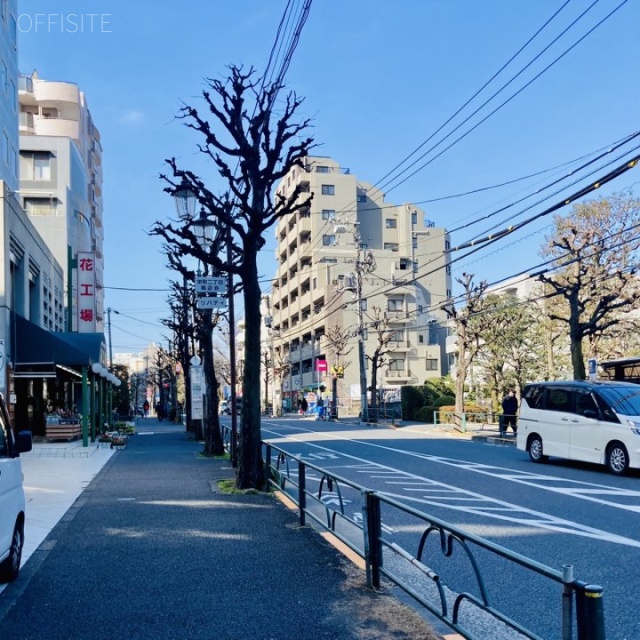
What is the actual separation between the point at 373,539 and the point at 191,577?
1785 millimetres

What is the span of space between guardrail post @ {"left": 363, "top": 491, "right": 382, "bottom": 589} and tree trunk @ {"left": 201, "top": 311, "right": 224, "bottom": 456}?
15.8 meters

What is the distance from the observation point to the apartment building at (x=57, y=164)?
4788cm

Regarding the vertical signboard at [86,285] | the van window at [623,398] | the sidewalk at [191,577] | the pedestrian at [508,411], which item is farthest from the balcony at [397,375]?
the sidewalk at [191,577]

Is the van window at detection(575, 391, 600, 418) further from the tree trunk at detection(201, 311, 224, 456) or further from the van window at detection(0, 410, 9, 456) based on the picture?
the van window at detection(0, 410, 9, 456)

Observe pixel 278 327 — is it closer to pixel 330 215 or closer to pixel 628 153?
pixel 330 215

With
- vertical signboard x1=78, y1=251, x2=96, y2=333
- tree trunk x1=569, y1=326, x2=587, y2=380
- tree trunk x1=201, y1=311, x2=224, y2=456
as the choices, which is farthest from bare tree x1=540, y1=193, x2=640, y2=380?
vertical signboard x1=78, y1=251, x2=96, y2=333

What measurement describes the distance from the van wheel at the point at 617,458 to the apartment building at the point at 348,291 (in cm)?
4111

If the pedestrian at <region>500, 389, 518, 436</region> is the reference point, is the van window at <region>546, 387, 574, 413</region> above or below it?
above

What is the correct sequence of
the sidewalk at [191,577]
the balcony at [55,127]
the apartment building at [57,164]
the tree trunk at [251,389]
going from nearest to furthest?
the sidewalk at [191,577]
the tree trunk at [251,389]
the apartment building at [57,164]
the balcony at [55,127]

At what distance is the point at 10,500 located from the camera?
247 inches

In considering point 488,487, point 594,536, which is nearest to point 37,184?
point 488,487

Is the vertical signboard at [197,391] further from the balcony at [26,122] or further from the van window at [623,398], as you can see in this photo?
the balcony at [26,122]

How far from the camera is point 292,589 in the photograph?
603 centimetres

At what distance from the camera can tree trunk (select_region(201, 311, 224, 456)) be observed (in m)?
21.4
